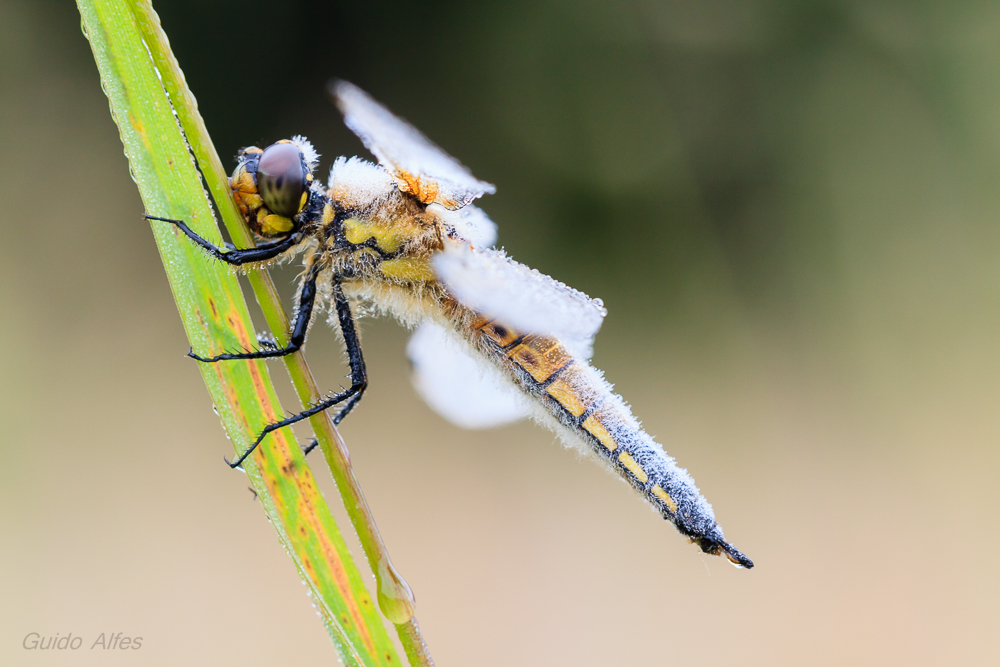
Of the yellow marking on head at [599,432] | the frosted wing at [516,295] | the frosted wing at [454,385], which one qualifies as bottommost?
the yellow marking on head at [599,432]

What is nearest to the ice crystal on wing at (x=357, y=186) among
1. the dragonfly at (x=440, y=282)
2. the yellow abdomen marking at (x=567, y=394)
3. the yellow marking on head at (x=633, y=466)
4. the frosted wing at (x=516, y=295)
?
the dragonfly at (x=440, y=282)

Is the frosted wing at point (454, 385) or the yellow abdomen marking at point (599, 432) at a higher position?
the frosted wing at point (454, 385)

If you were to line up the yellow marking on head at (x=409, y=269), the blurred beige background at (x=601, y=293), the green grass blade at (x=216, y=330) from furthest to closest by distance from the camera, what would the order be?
the blurred beige background at (x=601, y=293), the yellow marking on head at (x=409, y=269), the green grass blade at (x=216, y=330)

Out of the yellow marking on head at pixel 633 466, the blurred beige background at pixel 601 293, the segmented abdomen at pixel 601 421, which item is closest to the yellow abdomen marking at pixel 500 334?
the segmented abdomen at pixel 601 421

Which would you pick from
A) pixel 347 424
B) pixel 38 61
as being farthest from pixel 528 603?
pixel 38 61

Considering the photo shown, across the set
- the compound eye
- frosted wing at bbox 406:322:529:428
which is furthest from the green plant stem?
frosted wing at bbox 406:322:529:428

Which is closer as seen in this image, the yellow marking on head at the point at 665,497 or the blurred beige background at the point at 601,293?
Answer: the yellow marking on head at the point at 665,497

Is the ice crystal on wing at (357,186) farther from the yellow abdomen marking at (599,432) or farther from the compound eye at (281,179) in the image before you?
the yellow abdomen marking at (599,432)

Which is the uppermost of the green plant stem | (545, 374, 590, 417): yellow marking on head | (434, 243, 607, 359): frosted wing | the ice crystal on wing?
the ice crystal on wing

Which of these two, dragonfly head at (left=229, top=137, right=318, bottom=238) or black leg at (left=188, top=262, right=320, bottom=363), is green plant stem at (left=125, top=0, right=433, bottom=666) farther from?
dragonfly head at (left=229, top=137, right=318, bottom=238)

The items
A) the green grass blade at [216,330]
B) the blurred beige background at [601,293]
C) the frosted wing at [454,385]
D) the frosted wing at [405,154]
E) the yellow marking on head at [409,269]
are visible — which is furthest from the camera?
the blurred beige background at [601,293]
